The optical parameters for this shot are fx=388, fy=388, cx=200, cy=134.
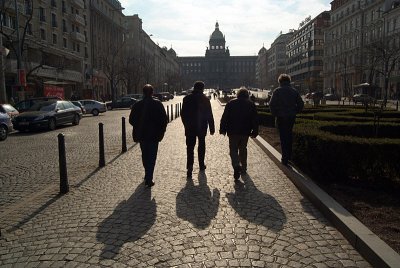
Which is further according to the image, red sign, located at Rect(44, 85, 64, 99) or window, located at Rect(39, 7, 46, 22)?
window, located at Rect(39, 7, 46, 22)

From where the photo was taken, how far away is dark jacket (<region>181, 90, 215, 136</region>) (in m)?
7.62

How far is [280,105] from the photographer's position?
784 centimetres

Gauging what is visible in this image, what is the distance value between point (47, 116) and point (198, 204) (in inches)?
559

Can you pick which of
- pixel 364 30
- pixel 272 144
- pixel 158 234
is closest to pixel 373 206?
pixel 158 234

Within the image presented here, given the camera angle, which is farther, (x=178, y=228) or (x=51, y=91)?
(x=51, y=91)

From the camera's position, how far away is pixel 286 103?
781 centimetres

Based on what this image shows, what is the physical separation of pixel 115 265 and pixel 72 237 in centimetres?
97

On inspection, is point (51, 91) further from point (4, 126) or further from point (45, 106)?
point (4, 126)

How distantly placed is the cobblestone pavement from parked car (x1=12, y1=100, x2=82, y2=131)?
37.4ft

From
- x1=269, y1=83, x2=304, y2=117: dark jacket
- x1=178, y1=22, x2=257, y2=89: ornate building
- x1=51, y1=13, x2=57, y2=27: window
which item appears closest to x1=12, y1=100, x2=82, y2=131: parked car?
x1=269, y1=83, x2=304, y2=117: dark jacket

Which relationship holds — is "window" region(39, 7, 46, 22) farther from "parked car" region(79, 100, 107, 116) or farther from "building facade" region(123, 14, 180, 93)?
"parked car" region(79, 100, 107, 116)

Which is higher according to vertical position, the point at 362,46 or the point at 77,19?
the point at 77,19

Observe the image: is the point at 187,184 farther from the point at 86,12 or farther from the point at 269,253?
the point at 86,12

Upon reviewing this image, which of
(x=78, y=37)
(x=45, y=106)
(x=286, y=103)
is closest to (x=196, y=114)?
(x=286, y=103)
